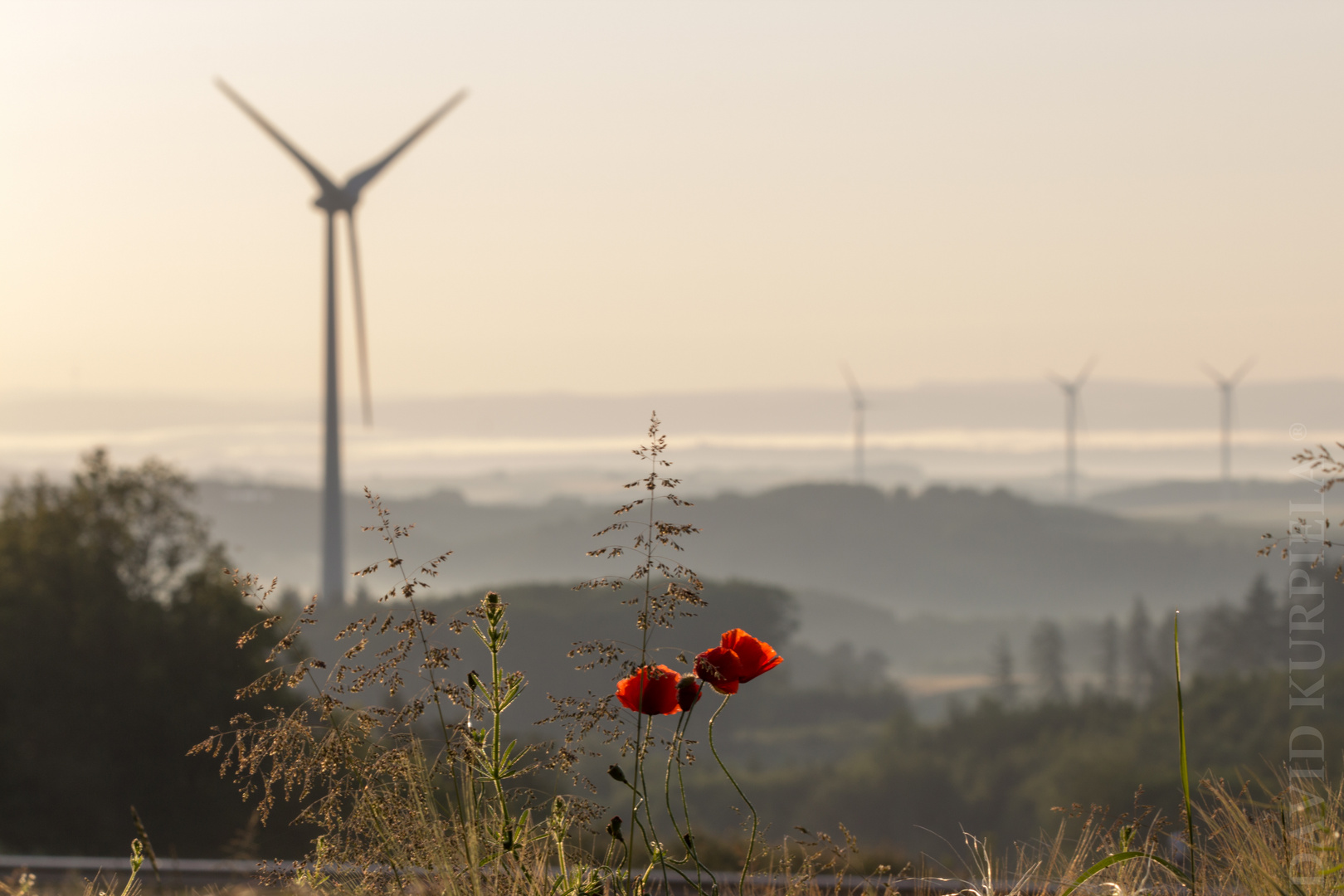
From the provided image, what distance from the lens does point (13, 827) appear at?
2870cm

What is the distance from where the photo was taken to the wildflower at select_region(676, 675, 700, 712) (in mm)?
3959

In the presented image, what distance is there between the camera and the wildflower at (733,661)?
3.97m

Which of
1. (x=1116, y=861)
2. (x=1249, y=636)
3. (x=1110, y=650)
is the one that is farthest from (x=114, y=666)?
(x=1110, y=650)

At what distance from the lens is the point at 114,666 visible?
3158 cm

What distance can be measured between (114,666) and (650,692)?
104 feet

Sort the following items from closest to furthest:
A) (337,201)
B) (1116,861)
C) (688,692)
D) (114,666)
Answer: (688,692) < (1116,861) < (114,666) < (337,201)

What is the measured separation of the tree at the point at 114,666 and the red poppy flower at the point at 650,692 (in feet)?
88.6

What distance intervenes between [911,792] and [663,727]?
105310 mm

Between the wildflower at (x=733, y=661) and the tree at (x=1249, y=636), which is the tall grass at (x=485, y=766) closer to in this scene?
the wildflower at (x=733, y=661)

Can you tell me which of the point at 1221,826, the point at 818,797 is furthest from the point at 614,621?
the point at 1221,826

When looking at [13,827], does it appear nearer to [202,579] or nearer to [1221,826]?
[202,579]

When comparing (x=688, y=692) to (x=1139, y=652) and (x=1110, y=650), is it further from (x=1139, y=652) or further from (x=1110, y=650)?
(x=1110, y=650)

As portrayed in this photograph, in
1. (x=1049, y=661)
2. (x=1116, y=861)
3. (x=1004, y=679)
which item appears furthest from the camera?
(x=1049, y=661)

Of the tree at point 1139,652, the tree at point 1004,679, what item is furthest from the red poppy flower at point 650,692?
the tree at point 1004,679
